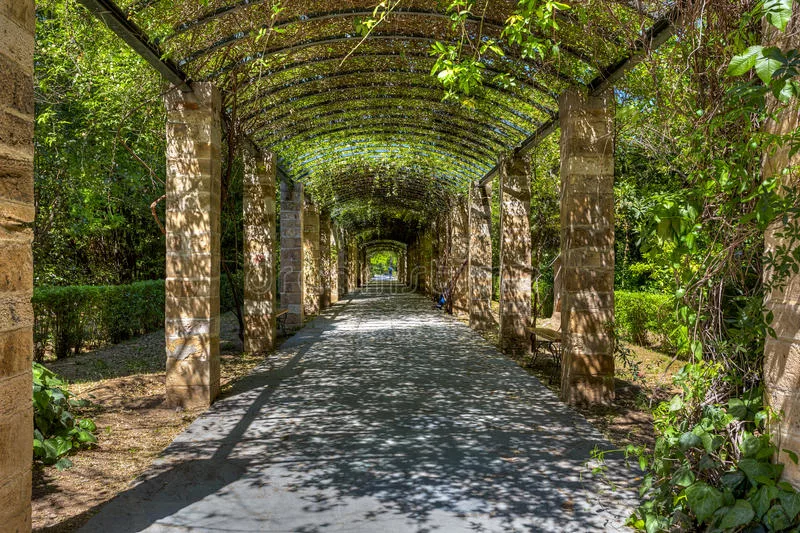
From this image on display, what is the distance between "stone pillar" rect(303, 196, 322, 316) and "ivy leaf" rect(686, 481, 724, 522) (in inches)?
555

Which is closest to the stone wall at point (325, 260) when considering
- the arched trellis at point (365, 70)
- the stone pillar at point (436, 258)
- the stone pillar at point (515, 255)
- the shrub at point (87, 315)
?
the stone pillar at point (436, 258)

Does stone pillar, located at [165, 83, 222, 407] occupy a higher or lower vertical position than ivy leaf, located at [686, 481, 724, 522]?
higher

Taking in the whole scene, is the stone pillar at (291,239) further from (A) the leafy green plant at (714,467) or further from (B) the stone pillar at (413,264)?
(B) the stone pillar at (413,264)

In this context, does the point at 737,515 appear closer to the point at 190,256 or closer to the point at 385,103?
the point at 190,256

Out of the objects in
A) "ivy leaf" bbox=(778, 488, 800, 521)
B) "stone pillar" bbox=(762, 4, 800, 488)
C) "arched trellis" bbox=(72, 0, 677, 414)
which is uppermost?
"arched trellis" bbox=(72, 0, 677, 414)

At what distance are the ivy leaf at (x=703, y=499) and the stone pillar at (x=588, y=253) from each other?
3.47 metres

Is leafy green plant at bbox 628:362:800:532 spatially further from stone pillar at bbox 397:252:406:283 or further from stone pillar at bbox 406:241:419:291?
stone pillar at bbox 397:252:406:283

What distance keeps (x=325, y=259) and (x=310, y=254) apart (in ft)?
11.0

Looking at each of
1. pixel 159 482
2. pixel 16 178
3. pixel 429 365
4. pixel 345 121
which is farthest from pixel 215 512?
pixel 345 121

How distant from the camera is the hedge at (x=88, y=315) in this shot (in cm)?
862

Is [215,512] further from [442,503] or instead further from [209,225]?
[209,225]

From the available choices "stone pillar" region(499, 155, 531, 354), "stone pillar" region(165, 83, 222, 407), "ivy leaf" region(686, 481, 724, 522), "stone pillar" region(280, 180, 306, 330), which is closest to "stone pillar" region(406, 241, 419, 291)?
"stone pillar" region(280, 180, 306, 330)

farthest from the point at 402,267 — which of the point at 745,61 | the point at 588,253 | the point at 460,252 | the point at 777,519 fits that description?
the point at 745,61

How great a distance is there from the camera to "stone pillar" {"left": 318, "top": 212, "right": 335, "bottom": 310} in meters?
18.7
